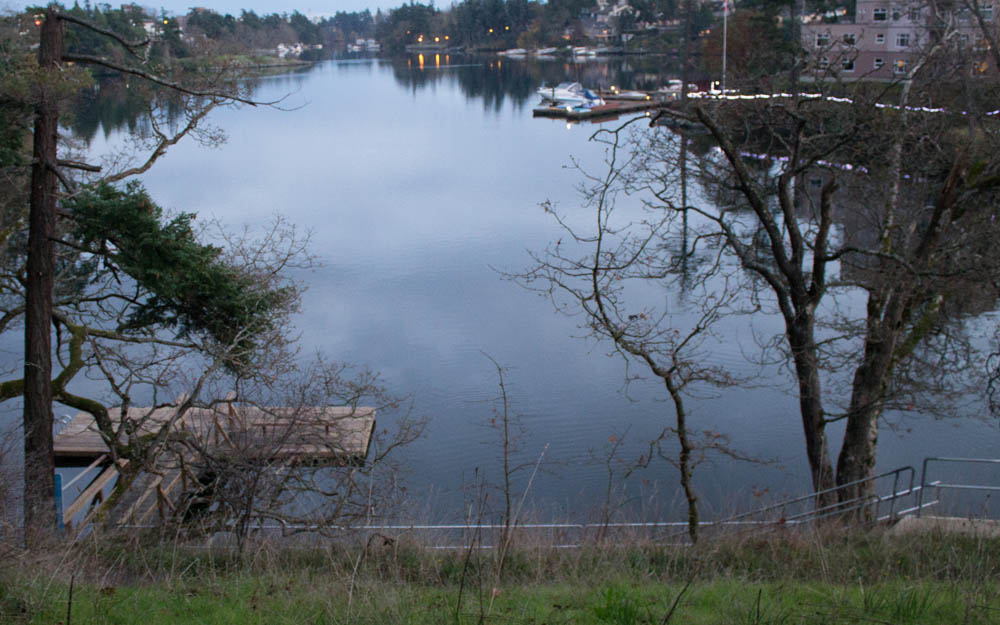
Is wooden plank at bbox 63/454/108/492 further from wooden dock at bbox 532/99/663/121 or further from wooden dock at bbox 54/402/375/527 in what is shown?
wooden dock at bbox 532/99/663/121

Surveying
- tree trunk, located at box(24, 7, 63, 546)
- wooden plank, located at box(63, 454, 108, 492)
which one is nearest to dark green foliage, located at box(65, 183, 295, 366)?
tree trunk, located at box(24, 7, 63, 546)

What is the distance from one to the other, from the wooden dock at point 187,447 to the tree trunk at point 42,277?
2.22 ft

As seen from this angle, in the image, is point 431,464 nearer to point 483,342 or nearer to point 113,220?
point 483,342

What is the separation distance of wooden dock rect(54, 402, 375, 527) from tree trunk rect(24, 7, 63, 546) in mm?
678

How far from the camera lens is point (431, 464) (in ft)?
52.4

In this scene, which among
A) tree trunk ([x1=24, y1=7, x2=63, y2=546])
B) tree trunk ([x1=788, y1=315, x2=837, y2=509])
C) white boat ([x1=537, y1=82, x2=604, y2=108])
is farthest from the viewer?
white boat ([x1=537, y1=82, x2=604, y2=108])

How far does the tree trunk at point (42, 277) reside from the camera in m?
9.82

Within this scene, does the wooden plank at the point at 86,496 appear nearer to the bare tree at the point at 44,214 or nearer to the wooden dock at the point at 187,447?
the wooden dock at the point at 187,447

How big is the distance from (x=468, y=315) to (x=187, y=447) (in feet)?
41.3

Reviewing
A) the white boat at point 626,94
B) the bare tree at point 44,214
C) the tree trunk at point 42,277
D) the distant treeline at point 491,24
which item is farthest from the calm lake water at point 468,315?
the distant treeline at point 491,24

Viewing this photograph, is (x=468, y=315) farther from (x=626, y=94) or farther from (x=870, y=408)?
(x=626, y=94)

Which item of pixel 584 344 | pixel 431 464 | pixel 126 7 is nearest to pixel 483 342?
pixel 584 344

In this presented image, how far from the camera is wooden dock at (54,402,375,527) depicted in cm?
989

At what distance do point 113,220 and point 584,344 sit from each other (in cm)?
1275
